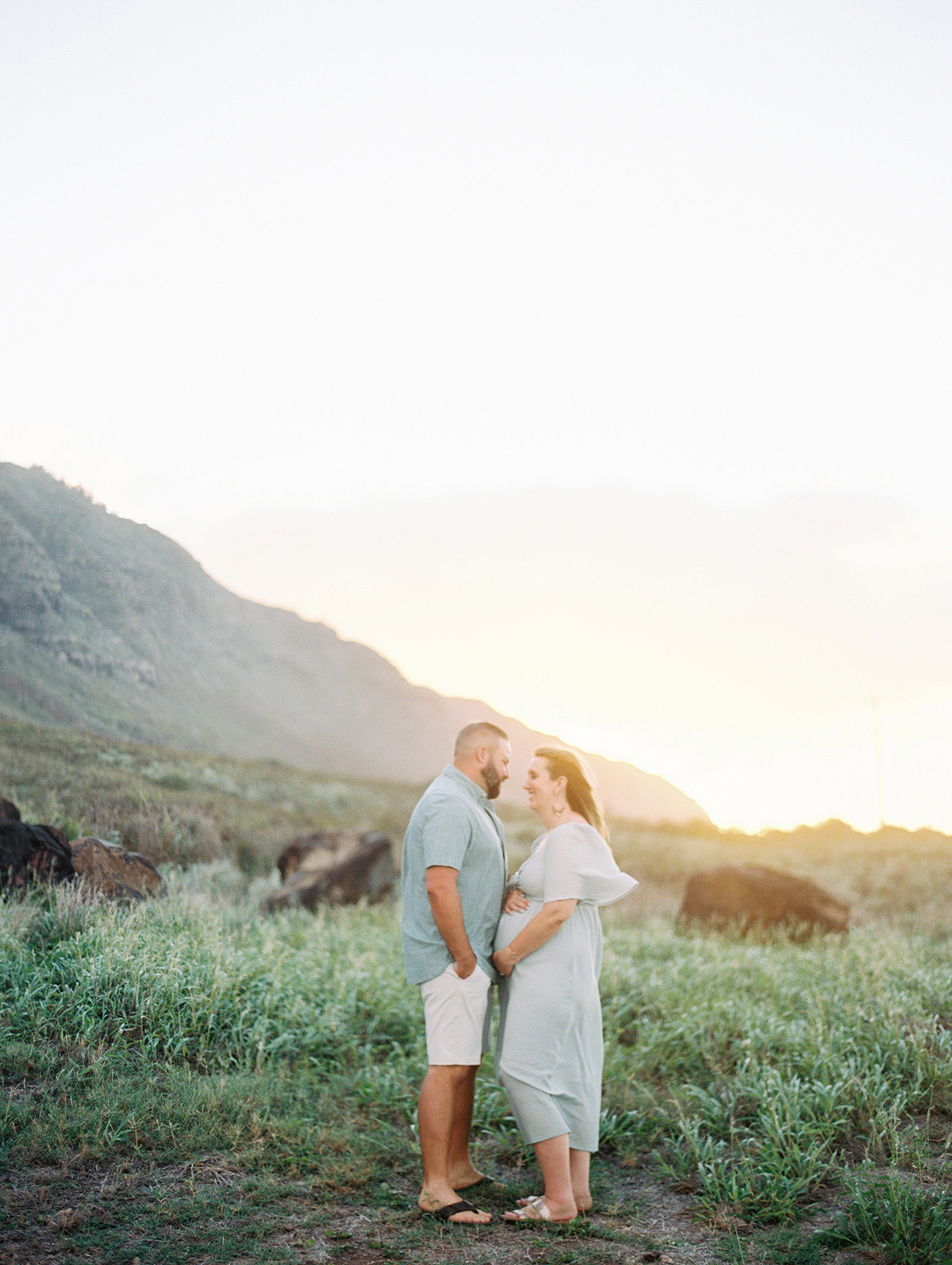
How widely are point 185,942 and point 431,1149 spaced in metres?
3.31

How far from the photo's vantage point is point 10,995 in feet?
18.7

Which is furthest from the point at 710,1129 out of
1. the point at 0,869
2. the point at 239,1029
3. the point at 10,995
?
the point at 0,869

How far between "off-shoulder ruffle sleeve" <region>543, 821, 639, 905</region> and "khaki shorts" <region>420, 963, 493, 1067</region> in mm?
570

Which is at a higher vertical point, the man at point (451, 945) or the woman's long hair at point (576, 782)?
the woman's long hair at point (576, 782)

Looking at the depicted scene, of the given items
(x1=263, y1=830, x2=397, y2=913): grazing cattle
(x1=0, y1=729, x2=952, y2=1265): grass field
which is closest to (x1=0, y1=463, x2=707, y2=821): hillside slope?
(x1=0, y1=729, x2=952, y2=1265): grass field

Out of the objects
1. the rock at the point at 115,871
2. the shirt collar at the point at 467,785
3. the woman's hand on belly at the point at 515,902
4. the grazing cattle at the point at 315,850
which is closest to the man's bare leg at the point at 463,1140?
the woman's hand on belly at the point at 515,902

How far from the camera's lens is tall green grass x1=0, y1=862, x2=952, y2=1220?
15.5 feet

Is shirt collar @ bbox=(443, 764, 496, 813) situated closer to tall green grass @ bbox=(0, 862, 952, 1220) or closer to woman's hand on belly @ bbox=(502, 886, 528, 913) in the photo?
woman's hand on belly @ bbox=(502, 886, 528, 913)

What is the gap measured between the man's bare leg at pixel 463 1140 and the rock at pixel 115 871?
4.35 metres

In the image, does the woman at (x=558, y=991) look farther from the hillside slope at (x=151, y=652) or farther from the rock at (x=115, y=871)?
the hillside slope at (x=151, y=652)

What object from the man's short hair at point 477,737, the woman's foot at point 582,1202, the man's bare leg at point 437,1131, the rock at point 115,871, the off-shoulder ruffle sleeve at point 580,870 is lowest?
the woman's foot at point 582,1202

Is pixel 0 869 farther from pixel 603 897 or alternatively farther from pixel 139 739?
pixel 603 897

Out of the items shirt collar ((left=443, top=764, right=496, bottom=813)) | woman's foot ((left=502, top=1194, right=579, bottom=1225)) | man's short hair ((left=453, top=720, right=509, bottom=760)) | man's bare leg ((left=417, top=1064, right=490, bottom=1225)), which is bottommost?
woman's foot ((left=502, top=1194, right=579, bottom=1225))

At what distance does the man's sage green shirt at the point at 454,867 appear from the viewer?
4180mm
